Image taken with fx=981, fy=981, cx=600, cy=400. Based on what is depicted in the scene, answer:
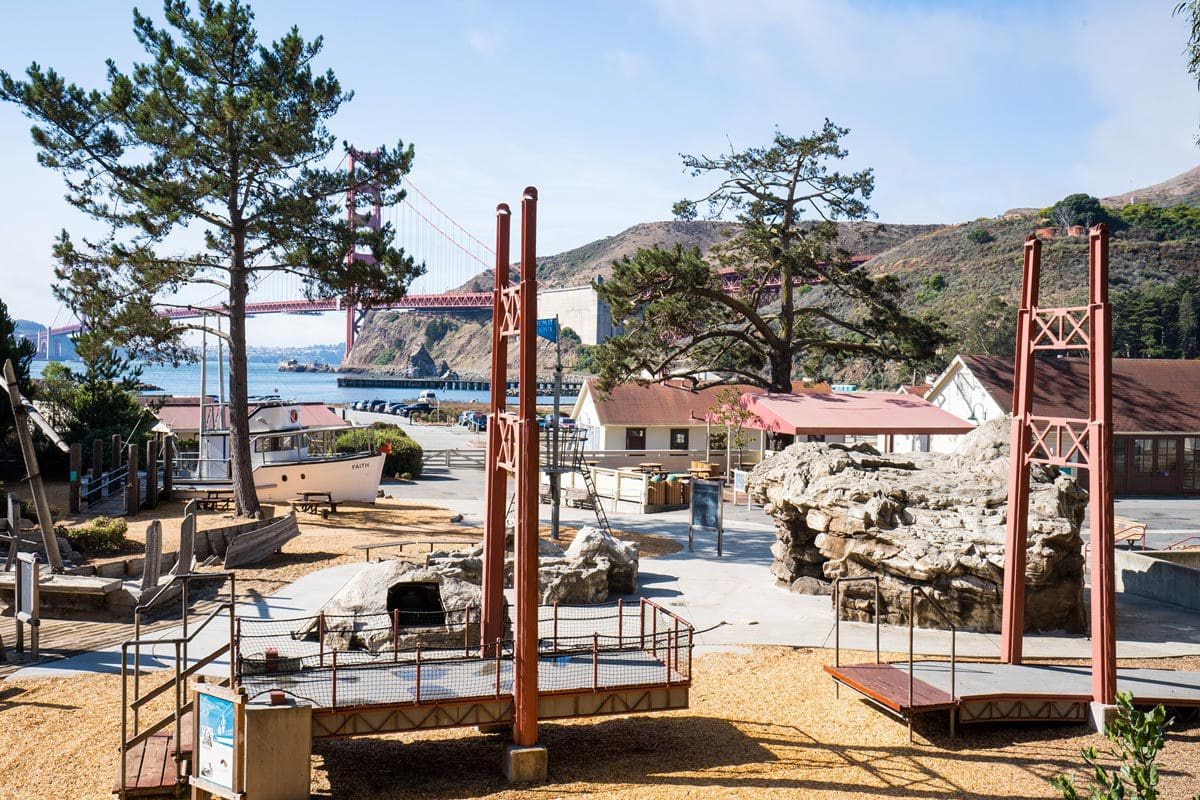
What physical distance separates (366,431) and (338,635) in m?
29.8

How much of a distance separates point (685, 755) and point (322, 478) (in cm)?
2406

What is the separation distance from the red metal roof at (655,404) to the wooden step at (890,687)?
98.7ft

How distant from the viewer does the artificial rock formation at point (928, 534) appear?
719 inches

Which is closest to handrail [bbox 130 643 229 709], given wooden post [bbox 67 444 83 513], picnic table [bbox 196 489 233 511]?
wooden post [bbox 67 444 83 513]

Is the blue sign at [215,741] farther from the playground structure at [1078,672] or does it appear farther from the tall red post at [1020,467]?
the tall red post at [1020,467]

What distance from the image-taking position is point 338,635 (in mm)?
14586

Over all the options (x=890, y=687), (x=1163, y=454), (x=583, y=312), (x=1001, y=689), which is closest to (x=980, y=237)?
(x=583, y=312)

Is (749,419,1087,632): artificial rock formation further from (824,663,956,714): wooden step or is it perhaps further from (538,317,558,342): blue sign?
(538,317,558,342): blue sign

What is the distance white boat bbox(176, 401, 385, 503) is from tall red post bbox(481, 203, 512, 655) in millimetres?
20638

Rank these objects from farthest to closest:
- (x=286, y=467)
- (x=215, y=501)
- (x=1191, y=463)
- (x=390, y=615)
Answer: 1. (x=1191, y=463)
2. (x=286, y=467)
3. (x=215, y=501)
4. (x=390, y=615)

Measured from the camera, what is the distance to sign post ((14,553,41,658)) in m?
14.9

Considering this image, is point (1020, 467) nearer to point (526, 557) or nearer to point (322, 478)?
point (526, 557)

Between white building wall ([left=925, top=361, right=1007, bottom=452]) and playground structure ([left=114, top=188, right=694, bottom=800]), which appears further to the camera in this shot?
white building wall ([left=925, top=361, right=1007, bottom=452])

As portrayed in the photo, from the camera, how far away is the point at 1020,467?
14.8 meters
